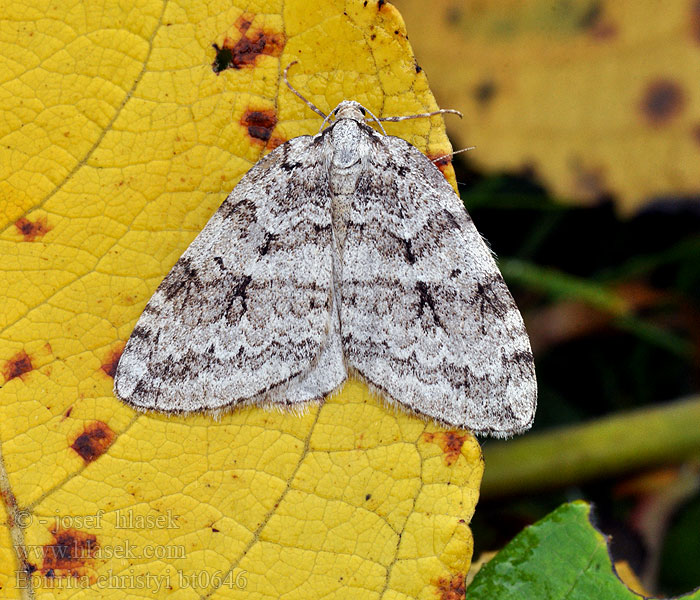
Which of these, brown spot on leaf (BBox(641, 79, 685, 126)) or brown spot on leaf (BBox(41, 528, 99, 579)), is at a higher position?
brown spot on leaf (BBox(641, 79, 685, 126))

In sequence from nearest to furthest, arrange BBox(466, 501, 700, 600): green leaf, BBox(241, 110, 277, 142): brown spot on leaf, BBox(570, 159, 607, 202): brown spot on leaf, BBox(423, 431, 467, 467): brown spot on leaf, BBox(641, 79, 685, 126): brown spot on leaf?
BBox(466, 501, 700, 600): green leaf < BBox(423, 431, 467, 467): brown spot on leaf < BBox(241, 110, 277, 142): brown spot on leaf < BBox(641, 79, 685, 126): brown spot on leaf < BBox(570, 159, 607, 202): brown spot on leaf

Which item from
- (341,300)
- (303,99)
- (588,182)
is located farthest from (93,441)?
(588,182)

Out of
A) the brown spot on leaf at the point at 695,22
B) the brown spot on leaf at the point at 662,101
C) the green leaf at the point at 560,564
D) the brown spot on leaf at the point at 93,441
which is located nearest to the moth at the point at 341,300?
the brown spot on leaf at the point at 93,441

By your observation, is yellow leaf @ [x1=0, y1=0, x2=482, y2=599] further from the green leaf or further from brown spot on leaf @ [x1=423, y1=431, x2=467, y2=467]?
the green leaf

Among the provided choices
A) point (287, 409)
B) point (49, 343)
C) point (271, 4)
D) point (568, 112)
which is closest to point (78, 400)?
point (49, 343)

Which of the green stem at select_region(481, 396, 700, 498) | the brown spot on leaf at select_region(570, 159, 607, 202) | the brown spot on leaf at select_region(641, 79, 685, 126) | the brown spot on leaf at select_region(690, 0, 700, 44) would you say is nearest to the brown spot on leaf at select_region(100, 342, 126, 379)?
the green stem at select_region(481, 396, 700, 498)

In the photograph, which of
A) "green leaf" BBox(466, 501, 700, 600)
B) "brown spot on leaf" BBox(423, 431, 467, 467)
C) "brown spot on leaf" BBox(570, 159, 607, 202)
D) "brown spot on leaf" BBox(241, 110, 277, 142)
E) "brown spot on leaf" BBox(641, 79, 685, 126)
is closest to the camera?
"green leaf" BBox(466, 501, 700, 600)

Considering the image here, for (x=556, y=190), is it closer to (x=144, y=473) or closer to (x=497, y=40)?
(x=497, y=40)
